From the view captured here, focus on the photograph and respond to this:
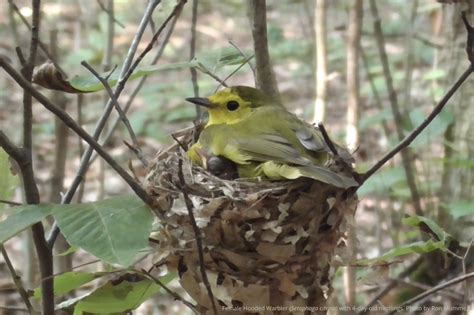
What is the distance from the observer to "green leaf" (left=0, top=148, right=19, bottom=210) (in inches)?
61.8

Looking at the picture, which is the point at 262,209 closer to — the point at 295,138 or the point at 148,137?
the point at 295,138

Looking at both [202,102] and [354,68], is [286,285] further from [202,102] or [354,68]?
[354,68]

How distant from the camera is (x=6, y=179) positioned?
1.58m

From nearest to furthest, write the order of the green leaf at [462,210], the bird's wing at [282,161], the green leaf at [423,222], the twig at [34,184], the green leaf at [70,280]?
the twig at [34,184] < the green leaf at [70,280] < the green leaf at [423,222] < the bird's wing at [282,161] < the green leaf at [462,210]

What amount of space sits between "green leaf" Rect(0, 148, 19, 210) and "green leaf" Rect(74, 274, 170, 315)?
0.85ft

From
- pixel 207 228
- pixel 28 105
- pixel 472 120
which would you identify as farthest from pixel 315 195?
pixel 472 120

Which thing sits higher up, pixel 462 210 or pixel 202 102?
pixel 202 102

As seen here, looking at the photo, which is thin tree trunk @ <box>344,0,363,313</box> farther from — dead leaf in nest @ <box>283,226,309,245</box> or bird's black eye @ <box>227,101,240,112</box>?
dead leaf in nest @ <box>283,226,309,245</box>

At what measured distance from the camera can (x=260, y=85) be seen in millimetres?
2242

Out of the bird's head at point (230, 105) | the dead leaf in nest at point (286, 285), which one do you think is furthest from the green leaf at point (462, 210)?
the dead leaf in nest at point (286, 285)

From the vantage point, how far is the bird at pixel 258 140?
2.12m

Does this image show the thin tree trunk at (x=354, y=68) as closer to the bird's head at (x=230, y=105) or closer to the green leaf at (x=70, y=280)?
the bird's head at (x=230, y=105)

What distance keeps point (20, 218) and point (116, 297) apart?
0.40 metres

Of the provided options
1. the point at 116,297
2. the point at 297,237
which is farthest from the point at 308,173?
the point at 116,297
